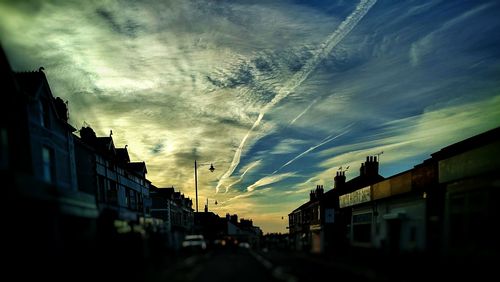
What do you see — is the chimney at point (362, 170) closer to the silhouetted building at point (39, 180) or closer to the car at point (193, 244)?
the car at point (193, 244)

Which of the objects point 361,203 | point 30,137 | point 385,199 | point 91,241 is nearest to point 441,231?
point 385,199

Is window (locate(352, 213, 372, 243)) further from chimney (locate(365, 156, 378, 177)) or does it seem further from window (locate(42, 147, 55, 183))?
window (locate(42, 147, 55, 183))

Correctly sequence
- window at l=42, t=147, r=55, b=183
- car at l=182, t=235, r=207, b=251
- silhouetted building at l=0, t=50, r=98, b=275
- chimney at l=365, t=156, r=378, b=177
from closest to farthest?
1. silhouetted building at l=0, t=50, r=98, b=275
2. window at l=42, t=147, r=55, b=183
3. car at l=182, t=235, r=207, b=251
4. chimney at l=365, t=156, r=378, b=177

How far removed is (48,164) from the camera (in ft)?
92.1

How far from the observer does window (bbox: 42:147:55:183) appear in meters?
27.3

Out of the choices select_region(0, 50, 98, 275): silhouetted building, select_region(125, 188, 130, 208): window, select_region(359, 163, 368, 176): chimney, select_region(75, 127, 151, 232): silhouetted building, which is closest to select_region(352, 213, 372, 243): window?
select_region(359, 163, 368, 176): chimney

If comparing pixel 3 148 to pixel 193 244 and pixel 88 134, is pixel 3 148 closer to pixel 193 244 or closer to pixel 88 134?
pixel 193 244

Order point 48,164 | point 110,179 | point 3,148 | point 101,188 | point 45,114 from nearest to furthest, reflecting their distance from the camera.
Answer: point 3,148 < point 48,164 < point 45,114 < point 101,188 < point 110,179

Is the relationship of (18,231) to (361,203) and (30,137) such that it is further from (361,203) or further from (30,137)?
(361,203)

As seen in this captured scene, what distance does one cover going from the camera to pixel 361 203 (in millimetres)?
43875

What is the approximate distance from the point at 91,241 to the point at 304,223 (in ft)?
203

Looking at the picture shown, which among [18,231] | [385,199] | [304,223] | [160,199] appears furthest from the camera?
[304,223]

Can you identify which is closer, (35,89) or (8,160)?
(8,160)

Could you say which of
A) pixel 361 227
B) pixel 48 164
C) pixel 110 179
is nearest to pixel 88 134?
pixel 110 179
